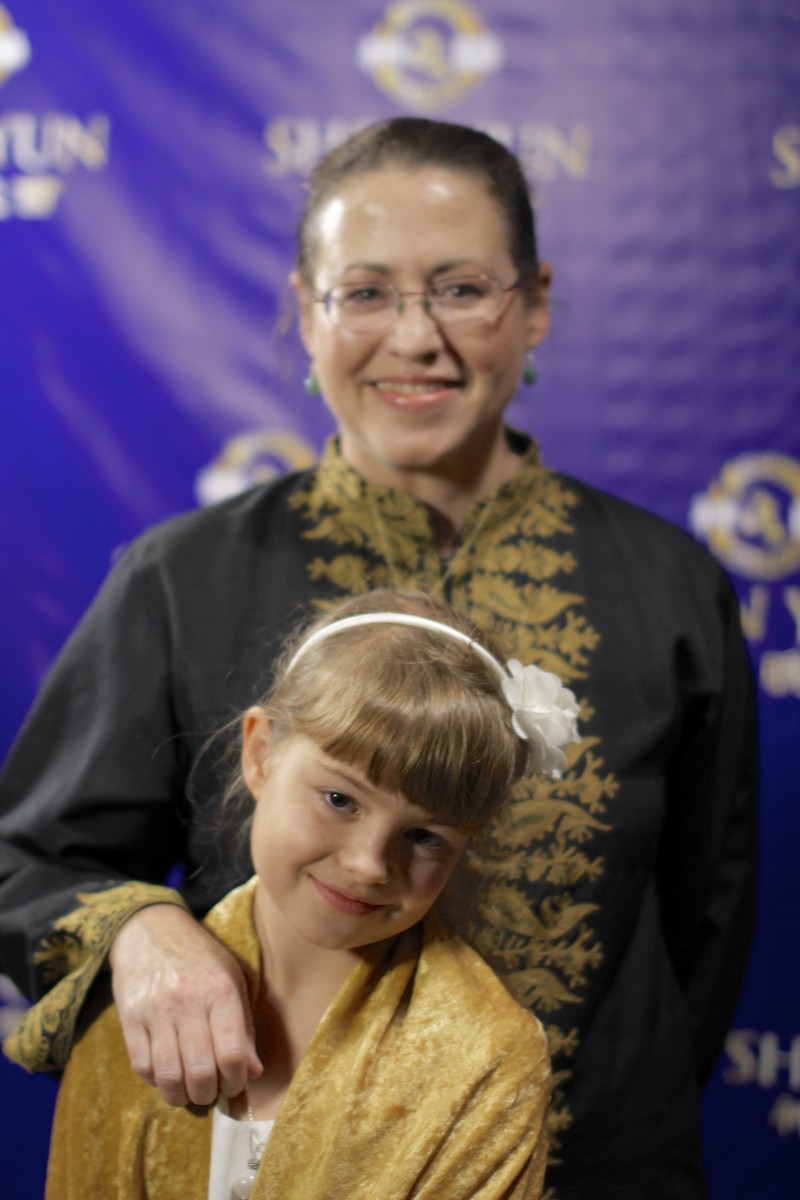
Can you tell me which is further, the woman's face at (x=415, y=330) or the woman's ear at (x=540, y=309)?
the woman's ear at (x=540, y=309)

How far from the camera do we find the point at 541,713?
1.12m

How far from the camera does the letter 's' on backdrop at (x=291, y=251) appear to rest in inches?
89.9

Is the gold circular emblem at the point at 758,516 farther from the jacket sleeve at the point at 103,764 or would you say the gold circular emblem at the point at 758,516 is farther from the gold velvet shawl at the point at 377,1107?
the gold velvet shawl at the point at 377,1107

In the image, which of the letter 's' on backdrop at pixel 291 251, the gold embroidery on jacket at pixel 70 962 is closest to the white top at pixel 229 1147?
the gold embroidery on jacket at pixel 70 962

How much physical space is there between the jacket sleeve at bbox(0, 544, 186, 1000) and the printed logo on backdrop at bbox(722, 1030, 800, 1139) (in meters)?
1.32

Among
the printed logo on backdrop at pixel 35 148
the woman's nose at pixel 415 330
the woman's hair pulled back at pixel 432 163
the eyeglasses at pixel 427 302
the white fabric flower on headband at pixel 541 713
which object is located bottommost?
the white fabric flower on headband at pixel 541 713

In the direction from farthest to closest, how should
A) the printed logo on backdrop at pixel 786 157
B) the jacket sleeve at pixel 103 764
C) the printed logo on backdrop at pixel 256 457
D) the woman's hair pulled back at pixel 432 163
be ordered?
1. the printed logo on backdrop at pixel 256 457
2. the printed logo on backdrop at pixel 786 157
3. the woman's hair pulled back at pixel 432 163
4. the jacket sleeve at pixel 103 764

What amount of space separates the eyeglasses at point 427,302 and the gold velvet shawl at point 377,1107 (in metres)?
0.68

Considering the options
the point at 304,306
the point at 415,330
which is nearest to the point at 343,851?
the point at 415,330

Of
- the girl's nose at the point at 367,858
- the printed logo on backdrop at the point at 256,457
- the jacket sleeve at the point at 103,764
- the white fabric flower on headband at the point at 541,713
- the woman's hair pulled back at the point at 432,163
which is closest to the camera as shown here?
the girl's nose at the point at 367,858

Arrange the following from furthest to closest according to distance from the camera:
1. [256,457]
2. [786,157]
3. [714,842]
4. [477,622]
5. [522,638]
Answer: [256,457]
[786,157]
[714,842]
[522,638]
[477,622]

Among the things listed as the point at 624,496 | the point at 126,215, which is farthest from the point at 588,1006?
the point at 126,215

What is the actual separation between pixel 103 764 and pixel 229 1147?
1.46 ft

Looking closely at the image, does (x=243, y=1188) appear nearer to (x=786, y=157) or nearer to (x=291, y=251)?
(x=291, y=251)
